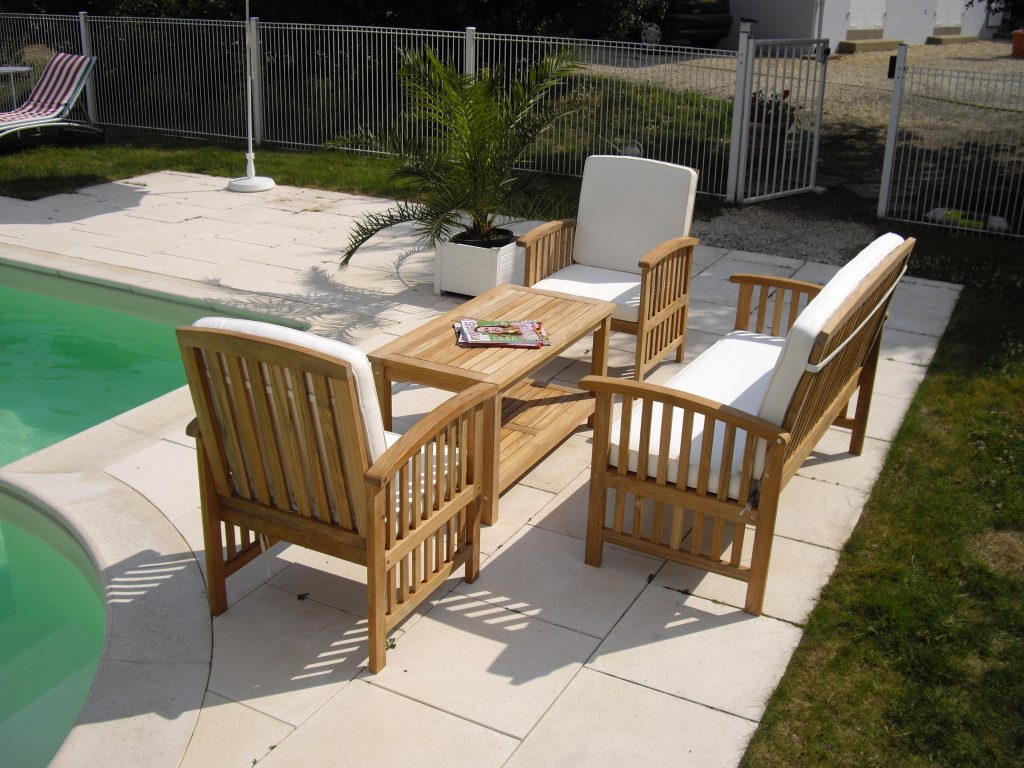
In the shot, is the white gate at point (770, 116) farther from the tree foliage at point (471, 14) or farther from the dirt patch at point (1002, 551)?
the dirt patch at point (1002, 551)

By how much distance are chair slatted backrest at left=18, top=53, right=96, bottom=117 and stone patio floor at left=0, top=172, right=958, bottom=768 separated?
784 centimetres

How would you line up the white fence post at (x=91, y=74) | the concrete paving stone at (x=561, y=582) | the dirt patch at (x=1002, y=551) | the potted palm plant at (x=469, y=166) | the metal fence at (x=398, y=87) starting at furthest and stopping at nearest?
the white fence post at (x=91, y=74) → the metal fence at (x=398, y=87) → the potted palm plant at (x=469, y=166) → the dirt patch at (x=1002, y=551) → the concrete paving stone at (x=561, y=582)

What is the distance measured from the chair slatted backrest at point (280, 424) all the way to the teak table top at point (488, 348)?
1.07 meters

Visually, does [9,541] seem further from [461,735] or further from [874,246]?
[874,246]

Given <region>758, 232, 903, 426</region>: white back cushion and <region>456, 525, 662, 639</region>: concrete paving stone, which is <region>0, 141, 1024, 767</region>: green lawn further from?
<region>758, 232, 903, 426</region>: white back cushion

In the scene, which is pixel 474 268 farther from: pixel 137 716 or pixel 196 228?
pixel 137 716

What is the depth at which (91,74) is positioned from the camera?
13.8 metres

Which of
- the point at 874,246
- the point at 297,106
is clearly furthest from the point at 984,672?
the point at 297,106

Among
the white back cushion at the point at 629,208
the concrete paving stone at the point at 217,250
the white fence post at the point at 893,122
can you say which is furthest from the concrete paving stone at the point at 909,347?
the concrete paving stone at the point at 217,250

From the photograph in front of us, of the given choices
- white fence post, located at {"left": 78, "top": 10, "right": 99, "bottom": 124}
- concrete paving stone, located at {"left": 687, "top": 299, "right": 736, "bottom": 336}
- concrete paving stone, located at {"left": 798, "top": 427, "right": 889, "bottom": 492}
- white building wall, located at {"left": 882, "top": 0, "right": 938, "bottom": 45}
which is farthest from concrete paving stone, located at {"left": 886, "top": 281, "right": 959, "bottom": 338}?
white building wall, located at {"left": 882, "top": 0, "right": 938, "bottom": 45}

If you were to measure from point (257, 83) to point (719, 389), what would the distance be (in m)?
9.66

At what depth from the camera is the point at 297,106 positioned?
12641 millimetres

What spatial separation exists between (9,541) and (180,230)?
4.95 m

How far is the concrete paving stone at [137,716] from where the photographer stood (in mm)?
3146
